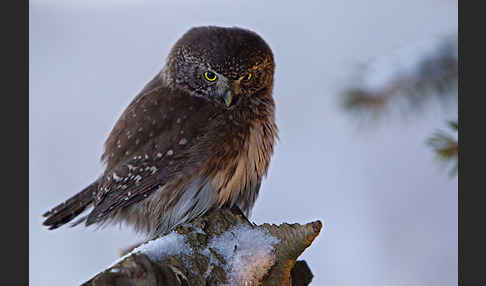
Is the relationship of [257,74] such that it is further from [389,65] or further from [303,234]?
[303,234]

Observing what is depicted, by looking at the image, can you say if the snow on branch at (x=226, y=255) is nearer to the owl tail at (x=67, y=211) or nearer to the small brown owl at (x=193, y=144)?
the small brown owl at (x=193, y=144)

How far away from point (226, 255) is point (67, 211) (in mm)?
667

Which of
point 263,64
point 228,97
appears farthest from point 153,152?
point 263,64

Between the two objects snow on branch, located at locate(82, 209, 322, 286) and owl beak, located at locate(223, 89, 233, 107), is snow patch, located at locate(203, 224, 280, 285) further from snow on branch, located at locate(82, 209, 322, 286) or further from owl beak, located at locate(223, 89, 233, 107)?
owl beak, located at locate(223, 89, 233, 107)

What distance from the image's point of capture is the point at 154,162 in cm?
138

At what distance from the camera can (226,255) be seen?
1.05 metres

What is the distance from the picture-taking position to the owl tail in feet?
4.94

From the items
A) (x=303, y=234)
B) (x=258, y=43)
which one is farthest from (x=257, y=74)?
(x=303, y=234)

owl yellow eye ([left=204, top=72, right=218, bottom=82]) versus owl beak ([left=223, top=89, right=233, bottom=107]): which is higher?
owl yellow eye ([left=204, top=72, right=218, bottom=82])

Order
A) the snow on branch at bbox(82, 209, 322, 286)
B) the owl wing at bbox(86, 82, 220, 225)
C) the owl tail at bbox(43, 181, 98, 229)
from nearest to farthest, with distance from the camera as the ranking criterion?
the snow on branch at bbox(82, 209, 322, 286) → the owl wing at bbox(86, 82, 220, 225) → the owl tail at bbox(43, 181, 98, 229)

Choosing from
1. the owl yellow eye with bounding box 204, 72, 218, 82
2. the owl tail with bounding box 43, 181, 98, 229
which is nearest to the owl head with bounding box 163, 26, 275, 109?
the owl yellow eye with bounding box 204, 72, 218, 82

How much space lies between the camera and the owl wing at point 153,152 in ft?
4.49

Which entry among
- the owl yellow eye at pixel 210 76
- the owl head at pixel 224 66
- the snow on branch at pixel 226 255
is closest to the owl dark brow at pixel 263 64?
the owl head at pixel 224 66

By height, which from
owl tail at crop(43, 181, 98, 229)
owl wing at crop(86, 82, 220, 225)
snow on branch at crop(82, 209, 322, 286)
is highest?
owl wing at crop(86, 82, 220, 225)
